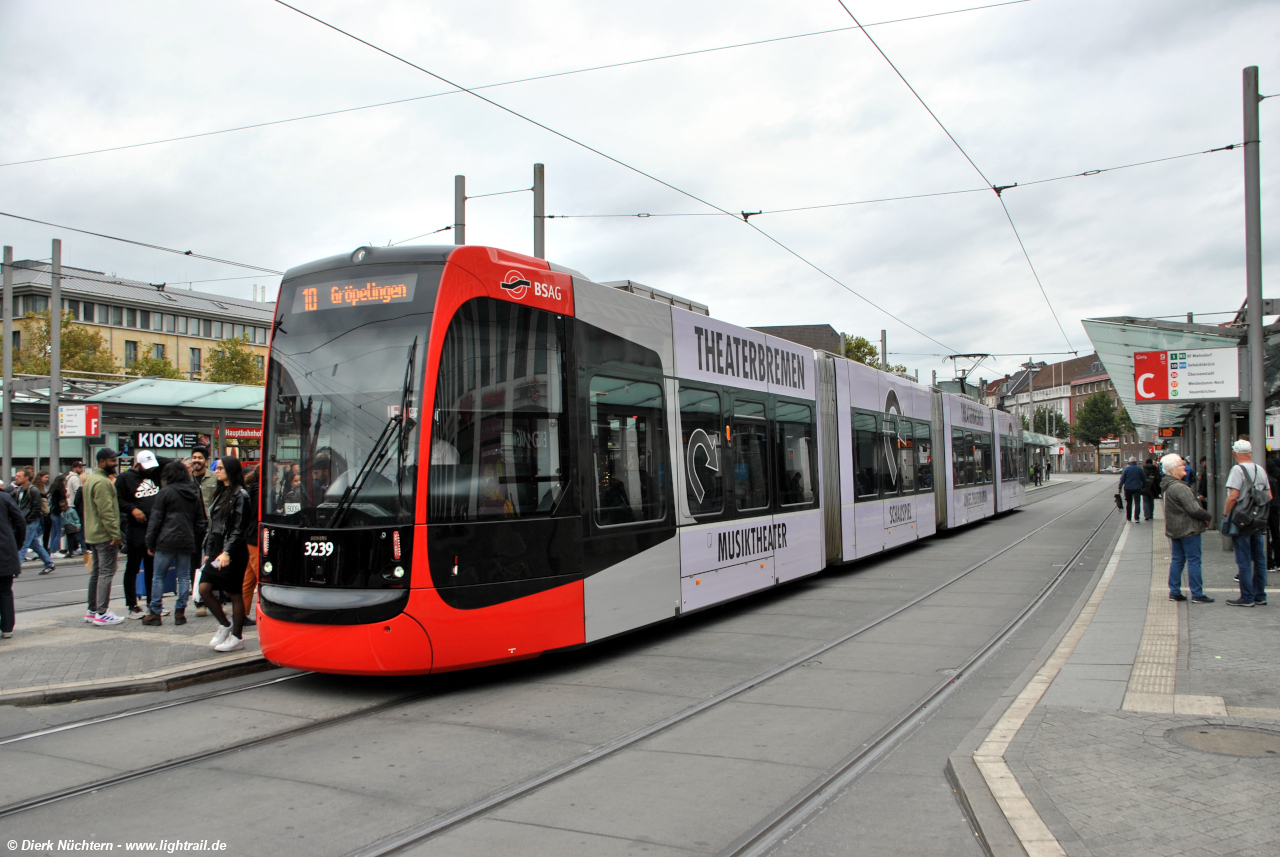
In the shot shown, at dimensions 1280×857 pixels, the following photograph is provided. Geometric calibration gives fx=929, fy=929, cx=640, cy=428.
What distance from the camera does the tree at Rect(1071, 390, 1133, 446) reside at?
374ft

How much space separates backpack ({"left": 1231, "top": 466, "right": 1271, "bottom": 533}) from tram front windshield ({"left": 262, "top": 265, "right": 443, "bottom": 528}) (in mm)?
8638

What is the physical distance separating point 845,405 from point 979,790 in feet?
33.8

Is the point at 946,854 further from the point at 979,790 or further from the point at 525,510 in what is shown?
the point at 525,510

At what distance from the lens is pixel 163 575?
9.34 m

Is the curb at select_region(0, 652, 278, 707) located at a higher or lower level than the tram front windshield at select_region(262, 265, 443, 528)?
lower

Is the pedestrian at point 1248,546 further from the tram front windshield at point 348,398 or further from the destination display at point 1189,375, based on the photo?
the tram front windshield at point 348,398

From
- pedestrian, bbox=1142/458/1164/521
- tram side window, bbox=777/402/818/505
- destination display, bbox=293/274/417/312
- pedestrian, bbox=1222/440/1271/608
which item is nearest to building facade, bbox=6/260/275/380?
pedestrian, bbox=1142/458/1164/521

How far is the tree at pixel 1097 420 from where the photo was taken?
11401 cm

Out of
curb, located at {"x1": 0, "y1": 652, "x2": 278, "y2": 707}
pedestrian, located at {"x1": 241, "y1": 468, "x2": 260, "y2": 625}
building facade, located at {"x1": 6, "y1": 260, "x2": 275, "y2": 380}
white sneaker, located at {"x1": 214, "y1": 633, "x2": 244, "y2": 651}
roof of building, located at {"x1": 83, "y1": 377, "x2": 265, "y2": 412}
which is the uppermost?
building facade, located at {"x1": 6, "y1": 260, "x2": 275, "y2": 380}

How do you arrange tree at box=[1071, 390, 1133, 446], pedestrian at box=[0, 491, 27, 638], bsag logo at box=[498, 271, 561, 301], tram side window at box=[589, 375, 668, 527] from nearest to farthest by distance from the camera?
bsag logo at box=[498, 271, 561, 301] → tram side window at box=[589, 375, 668, 527] → pedestrian at box=[0, 491, 27, 638] → tree at box=[1071, 390, 1133, 446]

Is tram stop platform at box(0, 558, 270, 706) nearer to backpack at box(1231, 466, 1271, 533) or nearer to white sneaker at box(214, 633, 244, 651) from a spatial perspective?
white sneaker at box(214, 633, 244, 651)

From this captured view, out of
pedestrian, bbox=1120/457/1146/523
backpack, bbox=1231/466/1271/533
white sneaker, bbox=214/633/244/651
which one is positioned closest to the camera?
white sneaker, bbox=214/633/244/651

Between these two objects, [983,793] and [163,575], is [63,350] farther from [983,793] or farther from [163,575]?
[983,793]

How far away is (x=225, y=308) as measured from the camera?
79.4 metres
